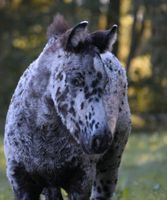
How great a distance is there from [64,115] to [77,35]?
0.61 metres

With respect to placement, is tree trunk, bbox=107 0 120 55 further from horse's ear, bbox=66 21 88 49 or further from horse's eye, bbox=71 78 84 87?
horse's eye, bbox=71 78 84 87

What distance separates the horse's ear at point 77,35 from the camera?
518 cm

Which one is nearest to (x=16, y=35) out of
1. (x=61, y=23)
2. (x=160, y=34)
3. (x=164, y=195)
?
(x=160, y=34)

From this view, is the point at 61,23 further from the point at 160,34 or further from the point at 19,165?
the point at 160,34

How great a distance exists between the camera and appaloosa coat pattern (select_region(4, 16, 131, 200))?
5098 millimetres

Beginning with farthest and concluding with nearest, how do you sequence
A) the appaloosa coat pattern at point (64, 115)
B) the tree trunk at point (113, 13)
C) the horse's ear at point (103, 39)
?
the tree trunk at point (113, 13)
the horse's ear at point (103, 39)
the appaloosa coat pattern at point (64, 115)

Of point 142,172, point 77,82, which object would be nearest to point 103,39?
point 77,82

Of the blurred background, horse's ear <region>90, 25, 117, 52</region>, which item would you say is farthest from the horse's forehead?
the blurred background

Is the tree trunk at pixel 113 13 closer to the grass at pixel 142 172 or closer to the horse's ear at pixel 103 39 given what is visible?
the grass at pixel 142 172

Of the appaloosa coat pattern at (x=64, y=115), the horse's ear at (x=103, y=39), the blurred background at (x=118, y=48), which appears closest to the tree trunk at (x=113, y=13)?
the blurred background at (x=118, y=48)

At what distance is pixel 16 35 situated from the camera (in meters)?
27.1

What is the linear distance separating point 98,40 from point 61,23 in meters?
0.74

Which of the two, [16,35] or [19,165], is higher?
[16,35]

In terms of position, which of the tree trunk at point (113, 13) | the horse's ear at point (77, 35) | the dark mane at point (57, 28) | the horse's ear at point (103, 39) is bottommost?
the horse's ear at point (103, 39)
